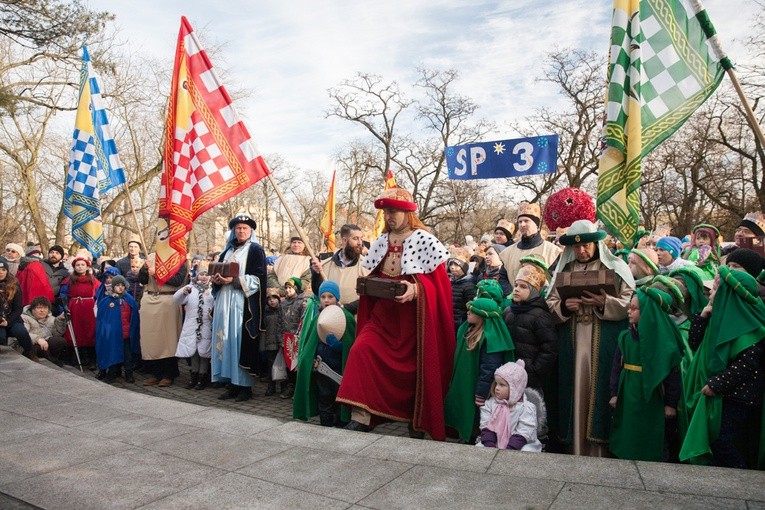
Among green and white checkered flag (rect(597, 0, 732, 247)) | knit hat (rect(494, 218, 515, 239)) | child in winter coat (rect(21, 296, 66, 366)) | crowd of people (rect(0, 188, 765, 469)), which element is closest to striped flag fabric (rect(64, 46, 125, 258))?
child in winter coat (rect(21, 296, 66, 366))

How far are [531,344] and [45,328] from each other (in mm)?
7531

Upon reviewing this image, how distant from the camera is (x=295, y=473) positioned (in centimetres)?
326

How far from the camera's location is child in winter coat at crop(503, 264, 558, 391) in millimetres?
4484

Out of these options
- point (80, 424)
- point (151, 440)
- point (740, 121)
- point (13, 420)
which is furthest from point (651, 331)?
point (740, 121)

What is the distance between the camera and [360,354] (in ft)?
15.4

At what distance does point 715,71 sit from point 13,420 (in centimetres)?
608

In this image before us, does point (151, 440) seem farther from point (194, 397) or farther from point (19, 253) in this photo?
point (19, 253)

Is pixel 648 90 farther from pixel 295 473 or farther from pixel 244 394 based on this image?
pixel 244 394

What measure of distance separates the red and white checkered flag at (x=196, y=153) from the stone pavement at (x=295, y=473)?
2620 mm

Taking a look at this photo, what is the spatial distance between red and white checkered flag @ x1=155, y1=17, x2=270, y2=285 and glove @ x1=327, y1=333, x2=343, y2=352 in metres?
1.95

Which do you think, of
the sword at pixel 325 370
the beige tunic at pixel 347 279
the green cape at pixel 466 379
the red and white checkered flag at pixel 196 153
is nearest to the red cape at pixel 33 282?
the red and white checkered flag at pixel 196 153

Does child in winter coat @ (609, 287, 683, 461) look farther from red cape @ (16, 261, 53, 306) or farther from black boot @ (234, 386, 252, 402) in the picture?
red cape @ (16, 261, 53, 306)

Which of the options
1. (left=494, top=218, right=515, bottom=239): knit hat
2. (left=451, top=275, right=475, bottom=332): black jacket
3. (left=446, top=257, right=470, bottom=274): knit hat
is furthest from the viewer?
(left=494, top=218, right=515, bottom=239): knit hat

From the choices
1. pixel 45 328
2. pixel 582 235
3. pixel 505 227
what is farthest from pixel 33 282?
pixel 582 235
